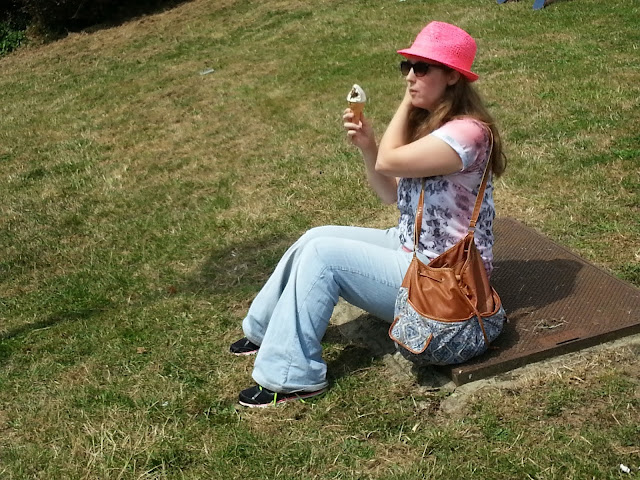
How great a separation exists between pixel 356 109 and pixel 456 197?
0.56m

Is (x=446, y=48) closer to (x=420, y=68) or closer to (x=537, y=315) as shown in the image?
(x=420, y=68)

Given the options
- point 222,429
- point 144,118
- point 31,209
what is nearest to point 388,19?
point 144,118

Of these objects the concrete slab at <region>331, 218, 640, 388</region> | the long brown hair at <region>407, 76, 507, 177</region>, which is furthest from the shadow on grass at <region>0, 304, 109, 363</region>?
the long brown hair at <region>407, 76, 507, 177</region>

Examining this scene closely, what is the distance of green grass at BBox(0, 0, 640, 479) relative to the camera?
9.51ft

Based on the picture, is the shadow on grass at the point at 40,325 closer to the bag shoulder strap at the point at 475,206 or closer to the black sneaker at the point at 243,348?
the black sneaker at the point at 243,348

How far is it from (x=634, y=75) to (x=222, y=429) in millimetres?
5540

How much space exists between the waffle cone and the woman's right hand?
0.01 meters

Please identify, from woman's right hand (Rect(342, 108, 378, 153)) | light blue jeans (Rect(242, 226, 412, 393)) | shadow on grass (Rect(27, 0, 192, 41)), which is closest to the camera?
light blue jeans (Rect(242, 226, 412, 393))

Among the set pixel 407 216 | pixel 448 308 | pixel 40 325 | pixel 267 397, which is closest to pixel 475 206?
pixel 407 216

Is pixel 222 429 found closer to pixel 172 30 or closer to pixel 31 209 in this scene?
pixel 31 209

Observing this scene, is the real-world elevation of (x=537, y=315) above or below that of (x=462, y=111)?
below

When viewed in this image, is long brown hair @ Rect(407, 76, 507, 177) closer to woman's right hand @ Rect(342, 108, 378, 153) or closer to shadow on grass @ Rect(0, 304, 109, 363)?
woman's right hand @ Rect(342, 108, 378, 153)

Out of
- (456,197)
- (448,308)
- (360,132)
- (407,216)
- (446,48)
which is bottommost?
(448,308)

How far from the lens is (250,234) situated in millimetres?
5141
